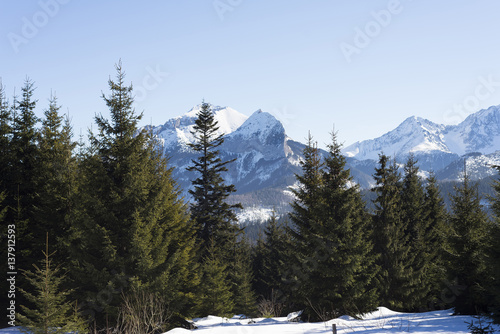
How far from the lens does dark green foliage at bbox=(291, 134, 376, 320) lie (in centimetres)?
1811

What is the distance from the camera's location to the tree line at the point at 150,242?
1449 cm

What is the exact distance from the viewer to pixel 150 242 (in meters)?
15.9

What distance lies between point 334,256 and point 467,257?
628 centimetres

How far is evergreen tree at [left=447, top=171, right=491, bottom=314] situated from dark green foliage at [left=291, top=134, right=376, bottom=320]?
3911 mm

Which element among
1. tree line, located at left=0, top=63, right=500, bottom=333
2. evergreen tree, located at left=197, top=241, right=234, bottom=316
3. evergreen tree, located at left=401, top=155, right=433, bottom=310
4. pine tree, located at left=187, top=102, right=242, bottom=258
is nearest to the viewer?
tree line, located at left=0, top=63, right=500, bottom=333

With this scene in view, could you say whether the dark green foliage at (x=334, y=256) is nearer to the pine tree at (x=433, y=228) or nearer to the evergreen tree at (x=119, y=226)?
the evergreen tree at (x=119, y=226)

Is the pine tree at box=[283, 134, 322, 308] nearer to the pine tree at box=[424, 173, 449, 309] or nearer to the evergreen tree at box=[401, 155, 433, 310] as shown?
the evergreen tree at box=[401, 155, 433, 310]

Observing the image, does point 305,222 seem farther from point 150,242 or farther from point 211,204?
point 211,204

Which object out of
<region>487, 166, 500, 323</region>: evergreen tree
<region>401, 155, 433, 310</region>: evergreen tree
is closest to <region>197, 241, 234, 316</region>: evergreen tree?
<region>401, 155, 433, 310</region>: evergreen tree

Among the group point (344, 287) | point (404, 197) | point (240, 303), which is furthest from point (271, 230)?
point (344, 287)

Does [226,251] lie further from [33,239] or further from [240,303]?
[33,239]

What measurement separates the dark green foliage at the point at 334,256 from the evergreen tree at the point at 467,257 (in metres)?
3.91

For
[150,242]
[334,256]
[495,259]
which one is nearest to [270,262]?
[334,256]

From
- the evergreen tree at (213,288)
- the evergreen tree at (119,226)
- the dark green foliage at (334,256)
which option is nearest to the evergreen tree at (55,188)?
the evergreen tree at (119,226)
